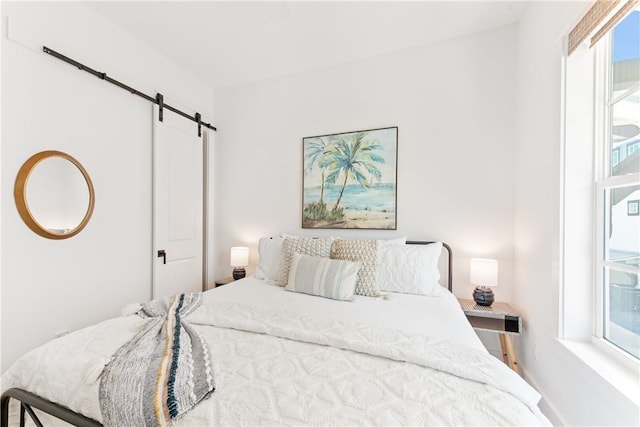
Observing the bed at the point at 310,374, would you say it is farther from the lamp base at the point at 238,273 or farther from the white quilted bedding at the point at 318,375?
the lamp base at the point at 238,273

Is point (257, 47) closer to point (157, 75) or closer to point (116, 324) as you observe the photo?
point (157, 75)

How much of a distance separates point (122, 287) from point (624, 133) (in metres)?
3.46

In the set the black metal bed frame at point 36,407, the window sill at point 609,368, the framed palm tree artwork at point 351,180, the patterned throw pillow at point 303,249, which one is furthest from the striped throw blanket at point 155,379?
the framed palm tree artwork at point 351,180

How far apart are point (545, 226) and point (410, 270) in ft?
2.90

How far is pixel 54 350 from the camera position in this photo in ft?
3.88

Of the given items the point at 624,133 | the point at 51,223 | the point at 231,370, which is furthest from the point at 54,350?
the point at 624,133

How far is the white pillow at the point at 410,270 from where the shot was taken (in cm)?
210

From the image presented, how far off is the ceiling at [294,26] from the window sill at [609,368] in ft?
7.60

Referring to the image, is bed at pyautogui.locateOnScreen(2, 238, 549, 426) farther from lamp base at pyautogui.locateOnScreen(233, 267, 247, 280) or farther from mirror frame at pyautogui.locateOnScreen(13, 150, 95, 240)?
lamp base at pyautogui.locateOnScreen(233, 267, 247, 280)

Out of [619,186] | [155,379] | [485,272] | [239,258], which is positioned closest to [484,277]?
[485,272]

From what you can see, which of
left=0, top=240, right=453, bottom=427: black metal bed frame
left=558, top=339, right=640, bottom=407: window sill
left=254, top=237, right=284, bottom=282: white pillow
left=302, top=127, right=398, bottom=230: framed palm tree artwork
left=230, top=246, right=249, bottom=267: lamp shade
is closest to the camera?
left=0, top=240, right=453, bottom=427: black metal bed frame

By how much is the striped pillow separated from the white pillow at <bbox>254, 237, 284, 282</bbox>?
0.35m

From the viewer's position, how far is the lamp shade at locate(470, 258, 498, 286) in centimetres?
212

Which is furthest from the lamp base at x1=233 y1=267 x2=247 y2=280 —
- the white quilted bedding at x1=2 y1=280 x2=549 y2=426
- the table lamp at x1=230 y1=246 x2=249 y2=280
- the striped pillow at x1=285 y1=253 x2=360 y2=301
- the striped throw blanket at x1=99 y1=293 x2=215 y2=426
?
the striped throw blanket at x1=99 y1=293 x2=215 y2=426
